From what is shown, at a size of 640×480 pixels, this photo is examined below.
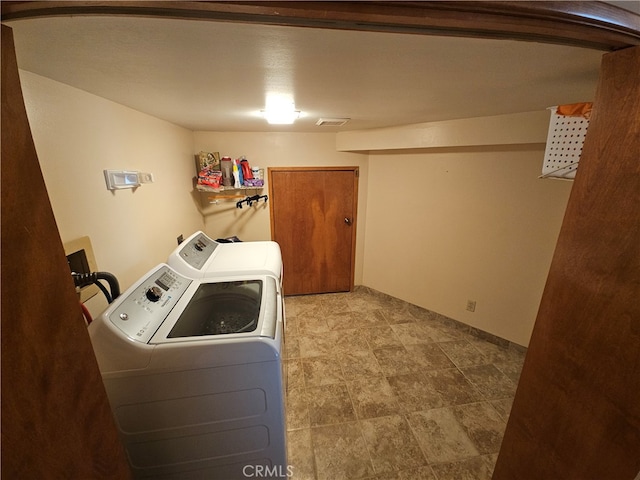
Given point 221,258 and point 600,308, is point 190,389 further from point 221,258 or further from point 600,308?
point 600,308

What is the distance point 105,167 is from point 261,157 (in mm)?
1662

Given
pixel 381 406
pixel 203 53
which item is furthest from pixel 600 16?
pixel 381 406

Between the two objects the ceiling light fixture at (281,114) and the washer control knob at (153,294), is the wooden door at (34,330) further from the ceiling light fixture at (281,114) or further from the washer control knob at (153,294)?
the ceiling light fixture at (281,114)

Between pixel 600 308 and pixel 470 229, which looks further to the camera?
pixel 470 229

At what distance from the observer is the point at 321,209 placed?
3061 mm

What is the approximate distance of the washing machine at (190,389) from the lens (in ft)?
3.09

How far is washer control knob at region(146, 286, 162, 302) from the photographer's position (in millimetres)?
1211

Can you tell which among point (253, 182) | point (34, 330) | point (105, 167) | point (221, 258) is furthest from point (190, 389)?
point (253, 182)

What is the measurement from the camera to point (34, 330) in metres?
0.50

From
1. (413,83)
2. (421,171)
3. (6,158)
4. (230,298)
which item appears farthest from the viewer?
(421,171)

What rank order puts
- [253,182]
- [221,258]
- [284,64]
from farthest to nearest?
[253,182]
[221,258]
[284,64]

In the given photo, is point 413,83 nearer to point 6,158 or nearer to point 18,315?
point 6,158

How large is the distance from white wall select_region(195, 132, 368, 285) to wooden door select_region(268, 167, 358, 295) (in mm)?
94

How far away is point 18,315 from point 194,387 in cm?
67
